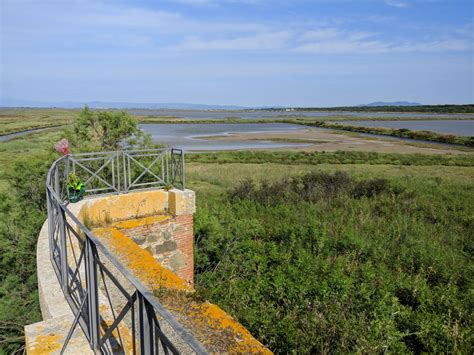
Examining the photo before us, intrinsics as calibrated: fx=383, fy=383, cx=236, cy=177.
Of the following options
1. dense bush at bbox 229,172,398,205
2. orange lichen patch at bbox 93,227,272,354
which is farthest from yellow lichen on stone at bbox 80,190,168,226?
dense bush at bbox 229,172,398,205

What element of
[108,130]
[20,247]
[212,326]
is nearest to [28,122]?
[108,130]

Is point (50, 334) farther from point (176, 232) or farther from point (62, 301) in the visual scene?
point (176, 232)

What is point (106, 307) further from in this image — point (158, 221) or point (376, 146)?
point (376, 146)

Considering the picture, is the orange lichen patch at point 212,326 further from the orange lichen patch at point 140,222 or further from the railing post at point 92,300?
the orange lichen patch at point 140,222

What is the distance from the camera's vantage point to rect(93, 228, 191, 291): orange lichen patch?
5.00 m

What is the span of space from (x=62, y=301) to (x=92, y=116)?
1212cm

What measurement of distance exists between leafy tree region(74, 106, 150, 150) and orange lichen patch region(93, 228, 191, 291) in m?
8.48

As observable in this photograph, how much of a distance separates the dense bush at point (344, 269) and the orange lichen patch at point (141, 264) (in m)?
0.51

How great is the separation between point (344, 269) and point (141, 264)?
5.48m

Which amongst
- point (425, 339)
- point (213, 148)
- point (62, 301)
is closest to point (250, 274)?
point (425, 339)

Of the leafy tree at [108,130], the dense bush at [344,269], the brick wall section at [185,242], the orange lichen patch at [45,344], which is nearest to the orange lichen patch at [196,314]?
the dense bush at [344,269]

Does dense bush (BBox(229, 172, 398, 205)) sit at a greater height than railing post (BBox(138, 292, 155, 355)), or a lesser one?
lesser

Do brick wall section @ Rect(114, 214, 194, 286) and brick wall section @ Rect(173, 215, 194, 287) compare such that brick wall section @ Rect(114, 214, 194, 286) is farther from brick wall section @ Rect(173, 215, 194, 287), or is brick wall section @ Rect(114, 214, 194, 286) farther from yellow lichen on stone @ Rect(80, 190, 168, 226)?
yellow lichen on stone @ Rect(80, 190, 168, 226)

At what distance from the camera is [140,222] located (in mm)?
8336
